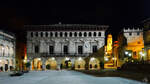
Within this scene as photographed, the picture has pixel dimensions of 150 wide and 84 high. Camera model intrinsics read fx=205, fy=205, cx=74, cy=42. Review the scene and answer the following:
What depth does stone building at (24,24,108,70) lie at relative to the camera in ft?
183

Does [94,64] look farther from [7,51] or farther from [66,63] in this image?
[7,51]

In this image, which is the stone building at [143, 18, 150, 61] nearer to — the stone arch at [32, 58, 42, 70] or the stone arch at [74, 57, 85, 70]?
the stone arch at [74, 57, 85, 70]

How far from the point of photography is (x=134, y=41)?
5375 centimetres

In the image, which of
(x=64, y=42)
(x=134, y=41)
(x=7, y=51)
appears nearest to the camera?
(x=7, y=51)

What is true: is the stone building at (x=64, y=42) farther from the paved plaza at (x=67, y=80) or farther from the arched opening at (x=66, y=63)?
the paved plaza at (x=67, y=80)

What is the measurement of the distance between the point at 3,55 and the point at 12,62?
20.5 ft

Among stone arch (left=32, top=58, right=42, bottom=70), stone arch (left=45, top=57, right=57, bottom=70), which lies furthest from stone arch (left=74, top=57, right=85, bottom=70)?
stone arch (left=32, top=58, right=42, bottom=70)

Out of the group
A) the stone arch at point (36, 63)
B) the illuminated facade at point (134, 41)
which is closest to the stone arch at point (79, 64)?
the stone arch at point (36, 63)

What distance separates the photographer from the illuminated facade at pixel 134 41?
5270cm

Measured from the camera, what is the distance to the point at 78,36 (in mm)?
56125

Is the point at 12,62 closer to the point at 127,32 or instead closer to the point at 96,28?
the point at 96,28

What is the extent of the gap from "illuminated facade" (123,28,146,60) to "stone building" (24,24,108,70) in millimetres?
6596

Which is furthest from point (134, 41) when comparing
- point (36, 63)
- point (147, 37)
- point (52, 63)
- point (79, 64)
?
point (36, 63)

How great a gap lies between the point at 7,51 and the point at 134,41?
3265 cm
